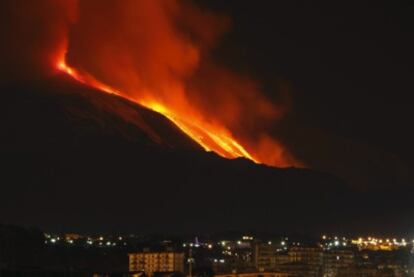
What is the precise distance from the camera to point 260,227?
63.5m

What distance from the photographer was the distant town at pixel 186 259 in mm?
31078

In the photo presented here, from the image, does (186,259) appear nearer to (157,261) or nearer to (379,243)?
(157,261)

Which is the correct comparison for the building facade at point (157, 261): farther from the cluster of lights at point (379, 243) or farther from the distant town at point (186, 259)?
the cluster of lights at point (379, 243)

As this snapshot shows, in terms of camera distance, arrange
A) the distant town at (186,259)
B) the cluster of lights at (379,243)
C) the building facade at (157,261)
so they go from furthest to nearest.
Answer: the cluster of lights at (379,243), the building facade at (157,261), the distant town at (186,259)

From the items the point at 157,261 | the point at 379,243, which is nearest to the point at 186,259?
the point at 157,261

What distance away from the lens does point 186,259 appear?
117ft

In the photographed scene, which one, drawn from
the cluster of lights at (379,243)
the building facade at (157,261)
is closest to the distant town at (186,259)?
the building facade at (157,261)

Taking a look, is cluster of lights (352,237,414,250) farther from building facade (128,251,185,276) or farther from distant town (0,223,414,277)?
building facade (128,251,185,276)

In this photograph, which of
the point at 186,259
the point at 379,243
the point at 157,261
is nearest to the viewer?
the point at 157,261

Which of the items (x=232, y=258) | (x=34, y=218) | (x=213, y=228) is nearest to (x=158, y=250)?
(x=232, y=258)

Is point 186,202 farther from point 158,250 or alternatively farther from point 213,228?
point 158,250

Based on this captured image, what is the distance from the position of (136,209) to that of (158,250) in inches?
1108

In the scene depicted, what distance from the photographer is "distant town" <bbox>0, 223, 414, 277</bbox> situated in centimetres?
3108

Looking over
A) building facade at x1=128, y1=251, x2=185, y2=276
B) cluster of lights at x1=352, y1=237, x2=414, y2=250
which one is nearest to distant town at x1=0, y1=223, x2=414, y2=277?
building facade at x1=128, y1=251, x2=185, y2=276
